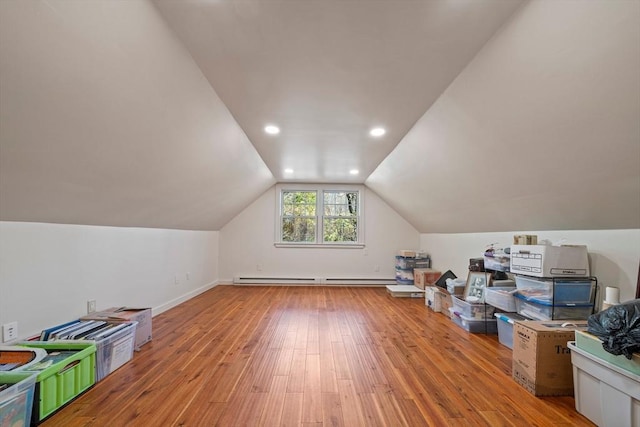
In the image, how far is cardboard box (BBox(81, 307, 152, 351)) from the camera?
246 cm

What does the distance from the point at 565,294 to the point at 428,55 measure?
223cm

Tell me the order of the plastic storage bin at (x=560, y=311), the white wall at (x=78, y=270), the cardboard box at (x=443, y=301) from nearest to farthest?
the white wall at (x=78, y=270), the plastic storage bin at (x=560, y=311), the cardboard box at (x=443, y=301)

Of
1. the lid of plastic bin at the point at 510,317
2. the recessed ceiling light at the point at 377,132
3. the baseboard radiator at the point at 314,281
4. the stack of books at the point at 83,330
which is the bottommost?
the baseboard radiator at the point at 314,281

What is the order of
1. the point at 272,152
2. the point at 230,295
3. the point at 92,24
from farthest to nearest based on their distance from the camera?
the point at 230,295
the point at 272,152
the point at 92,24

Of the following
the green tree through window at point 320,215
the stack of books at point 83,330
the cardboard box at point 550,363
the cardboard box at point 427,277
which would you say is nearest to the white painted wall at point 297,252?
the green tree through window at point 320,215

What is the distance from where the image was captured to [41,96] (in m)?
1.32

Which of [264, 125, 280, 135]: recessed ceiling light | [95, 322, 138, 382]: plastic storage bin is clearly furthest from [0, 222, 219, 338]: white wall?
[264, 125, 280, 135]: recessed ceiling light

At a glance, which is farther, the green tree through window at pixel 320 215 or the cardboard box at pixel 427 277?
the green tree through window at pixel 320 215

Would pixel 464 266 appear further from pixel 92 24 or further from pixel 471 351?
pixel 92 24

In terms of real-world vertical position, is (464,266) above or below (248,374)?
above

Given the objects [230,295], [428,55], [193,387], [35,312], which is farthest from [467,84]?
[230,295]

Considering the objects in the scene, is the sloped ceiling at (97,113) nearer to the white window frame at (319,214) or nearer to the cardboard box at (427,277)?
the white window frame at (319,214)

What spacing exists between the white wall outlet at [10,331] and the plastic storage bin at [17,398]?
0.56 metres

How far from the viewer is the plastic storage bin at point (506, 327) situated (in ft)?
8.55
